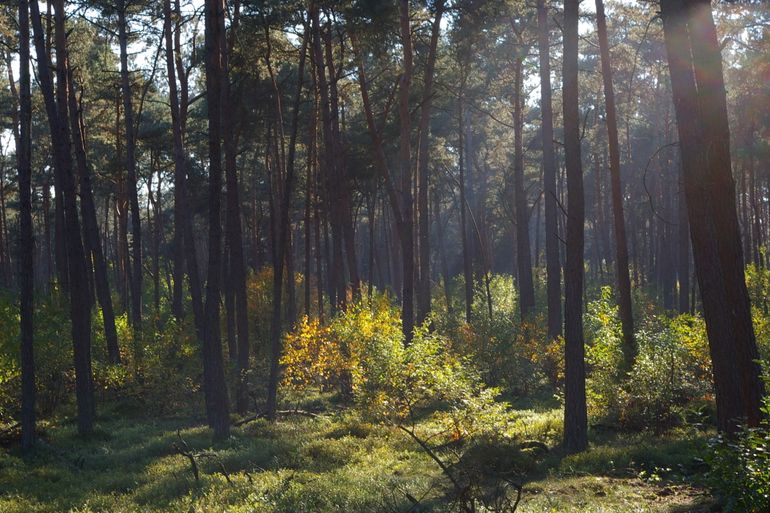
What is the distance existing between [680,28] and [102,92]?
71.6 feet

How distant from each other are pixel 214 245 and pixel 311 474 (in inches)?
208

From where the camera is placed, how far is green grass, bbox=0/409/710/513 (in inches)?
350

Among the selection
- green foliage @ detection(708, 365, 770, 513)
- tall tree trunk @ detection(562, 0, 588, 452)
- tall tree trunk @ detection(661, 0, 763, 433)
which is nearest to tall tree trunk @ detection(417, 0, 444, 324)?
tall tree trunk @ detection(562, 0, 588, 452)

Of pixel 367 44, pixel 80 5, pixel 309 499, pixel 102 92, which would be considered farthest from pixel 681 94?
pixel 102 92

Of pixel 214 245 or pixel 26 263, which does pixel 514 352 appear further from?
pixel 26 263

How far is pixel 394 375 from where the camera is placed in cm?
1477

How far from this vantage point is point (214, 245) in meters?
14.5

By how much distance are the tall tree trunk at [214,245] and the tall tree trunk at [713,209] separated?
27.6ft

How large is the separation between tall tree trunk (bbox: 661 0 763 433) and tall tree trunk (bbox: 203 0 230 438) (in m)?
8.41

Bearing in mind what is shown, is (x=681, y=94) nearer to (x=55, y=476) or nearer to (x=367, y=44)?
(x=55, y=476)

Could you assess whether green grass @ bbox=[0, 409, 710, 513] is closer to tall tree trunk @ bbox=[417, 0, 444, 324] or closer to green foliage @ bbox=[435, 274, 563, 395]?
green foliage @ bbox=[435, 274, 563, 395]

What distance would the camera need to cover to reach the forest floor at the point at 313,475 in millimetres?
8852

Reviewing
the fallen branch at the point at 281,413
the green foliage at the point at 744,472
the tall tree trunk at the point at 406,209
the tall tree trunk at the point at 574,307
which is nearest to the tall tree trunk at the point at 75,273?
the fallen branch at the point at 281,413

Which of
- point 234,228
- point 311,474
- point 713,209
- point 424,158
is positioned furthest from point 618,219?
point 311,474
